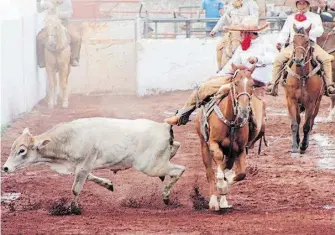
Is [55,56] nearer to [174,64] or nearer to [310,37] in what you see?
[174,64]

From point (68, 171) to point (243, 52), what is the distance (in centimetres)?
257

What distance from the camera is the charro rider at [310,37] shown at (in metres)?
15.4

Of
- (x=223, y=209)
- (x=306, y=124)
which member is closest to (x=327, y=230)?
(x=223, y=209)

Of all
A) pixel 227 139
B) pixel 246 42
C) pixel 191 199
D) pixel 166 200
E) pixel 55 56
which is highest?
pixel 246 42

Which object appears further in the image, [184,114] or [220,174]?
[184,114]

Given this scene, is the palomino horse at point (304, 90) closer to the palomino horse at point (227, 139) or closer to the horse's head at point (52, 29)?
the palomino horse at point (227, 139)

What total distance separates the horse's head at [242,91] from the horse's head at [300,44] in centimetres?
388

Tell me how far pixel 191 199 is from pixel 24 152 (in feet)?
6.76

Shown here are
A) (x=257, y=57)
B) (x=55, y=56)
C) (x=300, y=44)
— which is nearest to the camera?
(x=257, y=57)

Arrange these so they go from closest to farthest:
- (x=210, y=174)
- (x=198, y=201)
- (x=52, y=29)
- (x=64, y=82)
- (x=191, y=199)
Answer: (x=210, y=174)
(x=198, y=201)
(x=191, y=199)
(x=52, y=29)
(x=64, y=82)

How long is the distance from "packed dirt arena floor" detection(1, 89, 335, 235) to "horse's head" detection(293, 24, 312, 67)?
1467 millimetres

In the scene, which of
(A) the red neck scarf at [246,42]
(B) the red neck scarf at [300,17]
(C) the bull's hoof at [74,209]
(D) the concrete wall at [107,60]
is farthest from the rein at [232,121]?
(D) the concrete wall at [107,60]

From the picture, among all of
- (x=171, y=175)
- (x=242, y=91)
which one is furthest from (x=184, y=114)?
(x=242, y=91)

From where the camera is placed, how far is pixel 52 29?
72.0 ft
